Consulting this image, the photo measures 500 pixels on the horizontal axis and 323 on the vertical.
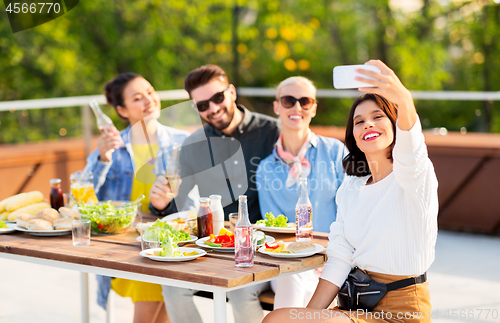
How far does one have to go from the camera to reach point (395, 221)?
7.13ft

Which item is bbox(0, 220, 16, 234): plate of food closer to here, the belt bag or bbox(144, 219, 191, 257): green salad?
bbox(144, 219, 191, 257): green salad

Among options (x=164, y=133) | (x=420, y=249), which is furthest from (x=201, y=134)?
(x=420, y=249)

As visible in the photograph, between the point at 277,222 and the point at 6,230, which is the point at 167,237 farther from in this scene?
the point at 6,230

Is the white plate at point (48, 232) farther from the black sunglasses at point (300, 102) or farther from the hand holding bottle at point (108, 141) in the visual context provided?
the black sunglasses at point (300, 102)

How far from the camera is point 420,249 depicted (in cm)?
216

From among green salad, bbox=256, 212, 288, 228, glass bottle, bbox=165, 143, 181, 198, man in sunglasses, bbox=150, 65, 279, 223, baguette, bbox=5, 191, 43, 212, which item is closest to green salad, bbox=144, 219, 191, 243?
glass bottle, bbox=165, 143, 181, 198

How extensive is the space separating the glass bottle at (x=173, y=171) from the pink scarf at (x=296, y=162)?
602 millimetres

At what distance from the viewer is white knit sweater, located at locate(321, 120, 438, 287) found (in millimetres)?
2031

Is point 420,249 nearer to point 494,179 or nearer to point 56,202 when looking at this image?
point 56,202

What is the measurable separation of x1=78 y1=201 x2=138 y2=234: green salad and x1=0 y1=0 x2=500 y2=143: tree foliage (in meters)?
9.98

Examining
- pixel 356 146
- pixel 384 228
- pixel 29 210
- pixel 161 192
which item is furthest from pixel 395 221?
pixel 29 210

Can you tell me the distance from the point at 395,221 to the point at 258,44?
13.8 metres

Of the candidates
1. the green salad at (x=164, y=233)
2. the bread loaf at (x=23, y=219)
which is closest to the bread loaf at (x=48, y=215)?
the bread loaf at (x=23, y=219)

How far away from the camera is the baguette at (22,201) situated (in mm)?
3076
